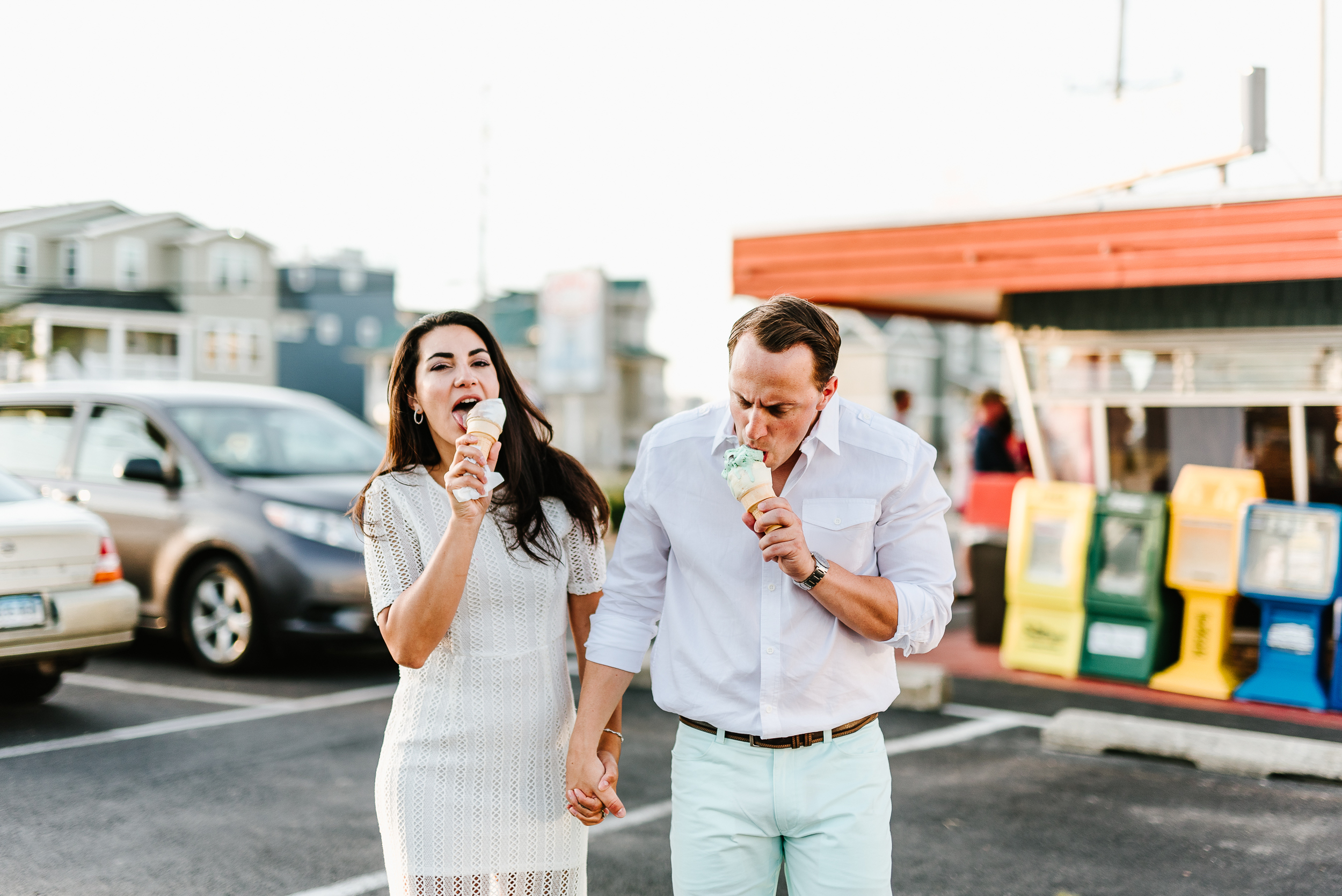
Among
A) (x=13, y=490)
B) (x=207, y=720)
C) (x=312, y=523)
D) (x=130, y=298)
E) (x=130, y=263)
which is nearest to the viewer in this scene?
(x=207, y=720)

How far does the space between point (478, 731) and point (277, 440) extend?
21.8 ft

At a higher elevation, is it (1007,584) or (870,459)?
(870,459)

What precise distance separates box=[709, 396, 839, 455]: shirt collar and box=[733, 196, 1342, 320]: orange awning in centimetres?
648

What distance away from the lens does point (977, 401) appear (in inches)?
464

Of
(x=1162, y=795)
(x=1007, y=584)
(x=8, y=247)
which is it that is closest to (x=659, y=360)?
(x=8, y=247)

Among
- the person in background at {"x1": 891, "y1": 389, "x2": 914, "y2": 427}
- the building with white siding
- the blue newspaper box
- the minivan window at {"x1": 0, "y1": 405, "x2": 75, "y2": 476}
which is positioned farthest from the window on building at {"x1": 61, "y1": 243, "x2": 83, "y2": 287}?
the blue newspaper box

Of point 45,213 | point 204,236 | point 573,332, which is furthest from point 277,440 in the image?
point 573,332

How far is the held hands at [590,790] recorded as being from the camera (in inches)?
98.1

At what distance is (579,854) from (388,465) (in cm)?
99

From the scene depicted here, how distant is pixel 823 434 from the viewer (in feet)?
7.97

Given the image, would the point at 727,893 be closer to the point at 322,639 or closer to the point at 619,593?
the point at 619,593

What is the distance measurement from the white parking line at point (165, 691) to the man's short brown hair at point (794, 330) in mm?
5703

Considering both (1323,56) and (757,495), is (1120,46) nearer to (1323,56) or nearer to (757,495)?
(1323,56)

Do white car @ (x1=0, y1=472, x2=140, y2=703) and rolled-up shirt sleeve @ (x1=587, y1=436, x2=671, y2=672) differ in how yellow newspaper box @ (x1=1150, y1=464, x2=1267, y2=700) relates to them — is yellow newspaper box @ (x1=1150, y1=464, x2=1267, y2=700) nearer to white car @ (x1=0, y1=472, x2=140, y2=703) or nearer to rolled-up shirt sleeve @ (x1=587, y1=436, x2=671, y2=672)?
rolled-up shirt sleeve @ (x1=587, y1=436, x2=671, y2=672)
